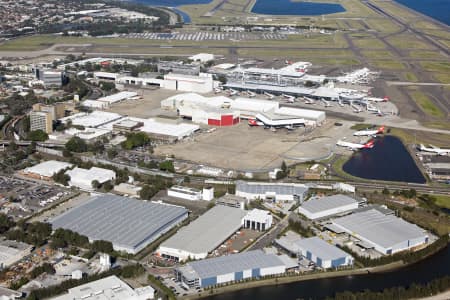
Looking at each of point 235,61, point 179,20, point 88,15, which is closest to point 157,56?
point 235,61

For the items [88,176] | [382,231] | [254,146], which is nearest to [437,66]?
[254,146]

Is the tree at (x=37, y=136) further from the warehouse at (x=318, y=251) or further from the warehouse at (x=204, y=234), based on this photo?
the warehouse at (x=318, y=251)

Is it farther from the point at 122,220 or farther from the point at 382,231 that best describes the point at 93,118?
the point at 382,231

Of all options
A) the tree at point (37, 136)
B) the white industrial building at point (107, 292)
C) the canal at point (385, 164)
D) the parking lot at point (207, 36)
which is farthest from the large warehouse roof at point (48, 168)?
the parking lot at point (207, 36)

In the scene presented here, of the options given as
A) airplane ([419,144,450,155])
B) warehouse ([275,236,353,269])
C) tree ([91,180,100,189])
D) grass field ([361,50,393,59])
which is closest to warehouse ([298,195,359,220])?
warehouse ([275,236,353,269])

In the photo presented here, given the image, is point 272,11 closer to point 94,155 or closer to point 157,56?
point 157,56

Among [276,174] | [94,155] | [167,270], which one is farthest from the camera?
[94,155]
